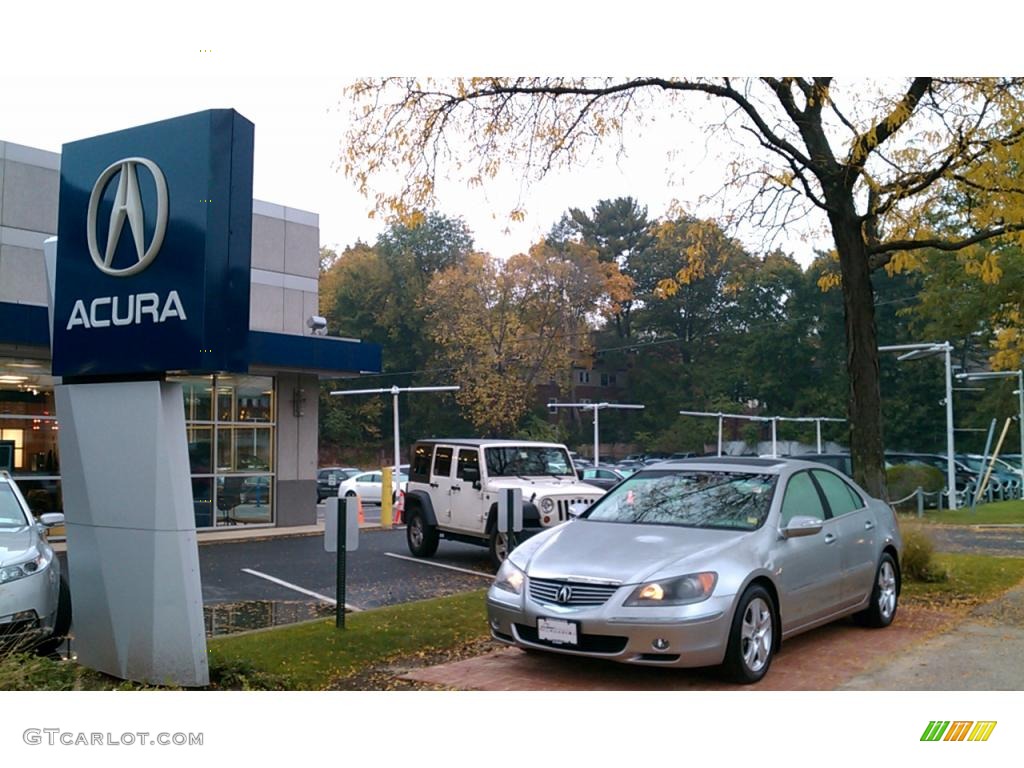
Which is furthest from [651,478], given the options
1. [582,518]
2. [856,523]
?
[856,523]

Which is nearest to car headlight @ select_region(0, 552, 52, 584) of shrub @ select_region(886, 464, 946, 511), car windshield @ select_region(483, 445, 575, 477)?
car windshield @ select_region(483, 445, 575, 477)

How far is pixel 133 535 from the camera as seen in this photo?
627 centimetres

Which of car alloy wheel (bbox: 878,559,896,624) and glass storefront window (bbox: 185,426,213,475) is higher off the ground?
glass storefront window (bbox: 185,426,213,475)

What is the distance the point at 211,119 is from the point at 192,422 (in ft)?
44.3

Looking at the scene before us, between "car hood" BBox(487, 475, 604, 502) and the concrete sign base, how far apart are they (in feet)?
23.4

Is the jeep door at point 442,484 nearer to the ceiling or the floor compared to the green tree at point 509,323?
nearer to the floor

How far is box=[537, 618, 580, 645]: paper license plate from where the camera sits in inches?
248

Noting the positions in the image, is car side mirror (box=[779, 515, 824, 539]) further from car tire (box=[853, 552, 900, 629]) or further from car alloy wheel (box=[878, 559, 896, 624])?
car alloy wheel (box=[878, 559, 896, 624])

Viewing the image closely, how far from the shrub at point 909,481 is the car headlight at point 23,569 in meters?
23.5

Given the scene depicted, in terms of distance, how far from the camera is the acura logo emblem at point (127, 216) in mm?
6102

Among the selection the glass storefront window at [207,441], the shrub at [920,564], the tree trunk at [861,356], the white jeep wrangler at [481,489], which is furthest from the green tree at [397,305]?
the shrub at [920,564]

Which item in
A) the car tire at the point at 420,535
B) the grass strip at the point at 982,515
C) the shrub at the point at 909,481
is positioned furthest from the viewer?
the shrub at the point at 909,481

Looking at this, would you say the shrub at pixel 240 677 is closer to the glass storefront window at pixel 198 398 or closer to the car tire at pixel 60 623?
the car tire at pixel 60 623

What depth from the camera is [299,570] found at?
43.6 ft
